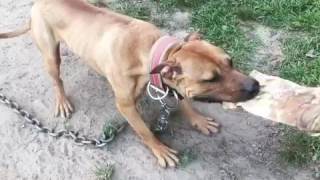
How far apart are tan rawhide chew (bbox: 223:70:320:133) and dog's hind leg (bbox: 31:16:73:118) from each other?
169cm

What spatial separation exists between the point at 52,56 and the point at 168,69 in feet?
4.67

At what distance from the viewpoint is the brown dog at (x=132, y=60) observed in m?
3.57

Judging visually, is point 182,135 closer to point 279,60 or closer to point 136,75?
point 136,75

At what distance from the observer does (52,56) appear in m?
4.63

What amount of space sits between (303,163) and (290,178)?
167mm

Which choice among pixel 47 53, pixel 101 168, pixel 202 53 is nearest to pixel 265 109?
pixel 202 53

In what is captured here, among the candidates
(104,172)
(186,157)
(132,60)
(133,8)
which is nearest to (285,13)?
(133,8)

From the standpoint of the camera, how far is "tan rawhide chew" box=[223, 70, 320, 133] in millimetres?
3420

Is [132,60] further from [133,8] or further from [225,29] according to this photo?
[133,8]

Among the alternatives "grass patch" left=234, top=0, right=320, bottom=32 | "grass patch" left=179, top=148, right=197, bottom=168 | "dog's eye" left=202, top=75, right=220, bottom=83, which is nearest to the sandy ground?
"grass patch" left=179, top=148, right=197, bottom=168

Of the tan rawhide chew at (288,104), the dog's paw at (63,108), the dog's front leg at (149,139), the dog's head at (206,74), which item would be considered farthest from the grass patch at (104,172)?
the tan rawhide chew at (288,104)

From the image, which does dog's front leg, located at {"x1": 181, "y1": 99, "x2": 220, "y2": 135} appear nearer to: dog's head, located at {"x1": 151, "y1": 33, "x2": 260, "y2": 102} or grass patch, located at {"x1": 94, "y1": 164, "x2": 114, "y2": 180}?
grass patch, located at {"x1": 94, "y1": 164, "x2": 114, "y2": 180}

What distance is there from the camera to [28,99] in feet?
16.6

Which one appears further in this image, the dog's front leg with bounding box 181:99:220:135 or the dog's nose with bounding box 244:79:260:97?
the dog's front leg with bounding box 181:99:220:135
